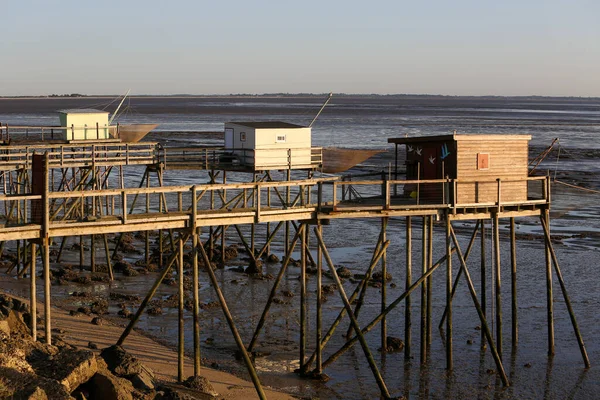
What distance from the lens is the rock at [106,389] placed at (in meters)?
16.3

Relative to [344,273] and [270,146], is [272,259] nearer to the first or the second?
[344,273]

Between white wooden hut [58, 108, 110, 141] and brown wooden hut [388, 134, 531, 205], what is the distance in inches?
748

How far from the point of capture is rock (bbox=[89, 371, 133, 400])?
16328mm

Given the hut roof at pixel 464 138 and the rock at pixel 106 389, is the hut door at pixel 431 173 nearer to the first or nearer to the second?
the hut roof at pixel 464 138

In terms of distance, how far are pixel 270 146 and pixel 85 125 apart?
10628 mm

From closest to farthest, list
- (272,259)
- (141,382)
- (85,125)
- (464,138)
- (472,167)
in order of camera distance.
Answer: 1. (141,382)
2. (464,138)
3. (472,167)
4. (272,259)
5. (85,125)

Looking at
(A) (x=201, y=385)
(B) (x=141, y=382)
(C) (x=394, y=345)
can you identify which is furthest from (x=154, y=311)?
(B) (x=141, y=382)

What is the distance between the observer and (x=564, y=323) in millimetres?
29312

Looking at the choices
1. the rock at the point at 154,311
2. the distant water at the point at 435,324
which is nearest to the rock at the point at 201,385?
the distant water at the point at 435,324

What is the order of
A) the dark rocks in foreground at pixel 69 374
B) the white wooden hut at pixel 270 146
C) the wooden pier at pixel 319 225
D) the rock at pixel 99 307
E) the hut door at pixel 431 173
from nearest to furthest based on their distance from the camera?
the dark rocks in foreground at pixel 69 374, the wooden pier at pixel 319 225, the hut door at pixel 431 173, the rock at pixel 99 307, the white wooden hut at pixel 270 146

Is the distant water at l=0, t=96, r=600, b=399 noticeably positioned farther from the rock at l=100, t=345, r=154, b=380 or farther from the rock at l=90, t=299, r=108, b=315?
the rock at l=100, t=345, r=154, b=380

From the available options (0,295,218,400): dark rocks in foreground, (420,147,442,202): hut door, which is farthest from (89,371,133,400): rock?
(420,147,442,202): hut door

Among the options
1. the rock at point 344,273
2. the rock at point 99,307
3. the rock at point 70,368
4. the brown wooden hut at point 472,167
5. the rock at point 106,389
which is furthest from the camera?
the rock at point 344,273

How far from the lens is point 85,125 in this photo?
139ft
